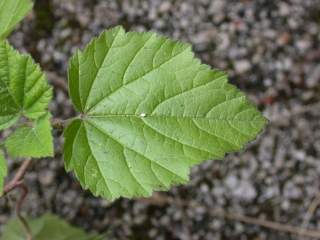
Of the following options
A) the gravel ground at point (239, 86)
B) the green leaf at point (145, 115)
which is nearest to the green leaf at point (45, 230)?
the gravel ground at point (239, 86)

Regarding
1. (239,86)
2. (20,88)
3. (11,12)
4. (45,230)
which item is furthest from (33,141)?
(239,86)

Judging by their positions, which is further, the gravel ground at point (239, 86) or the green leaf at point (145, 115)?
the gravel ground at point (239, 86)

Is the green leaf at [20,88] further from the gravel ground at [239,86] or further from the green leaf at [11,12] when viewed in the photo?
the gravel ground at [239,86]

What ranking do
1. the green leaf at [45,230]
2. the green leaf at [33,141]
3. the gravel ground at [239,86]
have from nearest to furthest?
1. the green leaf at [33,141]
2. the green leaf at [45,230]
3. the gravel ground at [239,86]

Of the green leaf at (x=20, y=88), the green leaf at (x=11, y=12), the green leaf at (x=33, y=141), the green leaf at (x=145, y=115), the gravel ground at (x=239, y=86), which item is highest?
the green leaf at (x=11, y=12)

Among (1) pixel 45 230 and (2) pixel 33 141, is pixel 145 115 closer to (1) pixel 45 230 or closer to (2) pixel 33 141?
(2) pixel 33 141

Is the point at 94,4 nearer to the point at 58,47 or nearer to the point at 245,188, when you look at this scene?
the point at 58,47
